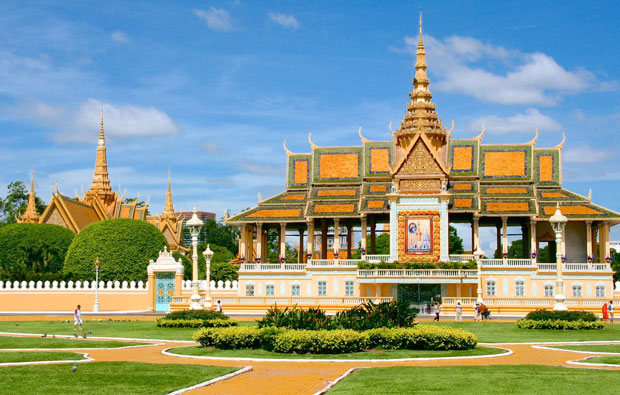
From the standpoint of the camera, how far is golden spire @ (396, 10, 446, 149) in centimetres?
6856

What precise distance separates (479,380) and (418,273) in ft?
127

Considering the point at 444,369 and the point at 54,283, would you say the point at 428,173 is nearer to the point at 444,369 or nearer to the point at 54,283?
the point at 54,283

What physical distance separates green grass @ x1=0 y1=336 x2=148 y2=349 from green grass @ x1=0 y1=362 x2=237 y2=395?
19.3 ft

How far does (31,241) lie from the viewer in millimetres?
70125

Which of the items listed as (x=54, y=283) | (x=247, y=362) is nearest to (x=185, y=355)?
(x=247, y=362)

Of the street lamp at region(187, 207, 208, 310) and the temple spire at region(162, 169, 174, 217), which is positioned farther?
the temple spire at region(162, 169, 174, 217)

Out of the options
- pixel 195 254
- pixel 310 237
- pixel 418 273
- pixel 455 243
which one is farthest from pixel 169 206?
pixel 195 254

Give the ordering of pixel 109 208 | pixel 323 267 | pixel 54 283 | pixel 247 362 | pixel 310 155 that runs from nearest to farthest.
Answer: pixel 247 362 < pixel 54 283 < pixel 323 267 < pixel 310 155 < pixel 109 208

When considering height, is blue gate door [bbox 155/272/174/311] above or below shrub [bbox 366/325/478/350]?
above

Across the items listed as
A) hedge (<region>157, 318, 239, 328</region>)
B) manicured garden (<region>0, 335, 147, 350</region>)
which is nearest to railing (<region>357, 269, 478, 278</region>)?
hedge (<region>157, 318, 239, 328</region>)

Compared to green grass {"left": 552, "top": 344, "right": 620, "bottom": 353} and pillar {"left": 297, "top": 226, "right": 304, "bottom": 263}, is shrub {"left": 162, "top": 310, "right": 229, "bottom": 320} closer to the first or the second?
green grass {"left": 552, "top": 344, "right": 620, "bottom": 353}

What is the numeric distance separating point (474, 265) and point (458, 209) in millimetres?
5925

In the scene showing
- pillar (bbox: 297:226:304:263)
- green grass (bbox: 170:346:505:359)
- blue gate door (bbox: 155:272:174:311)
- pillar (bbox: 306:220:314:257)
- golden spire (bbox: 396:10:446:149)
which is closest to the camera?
green grass (bbox: 170:346:505:359)

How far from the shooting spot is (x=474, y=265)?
186ft
